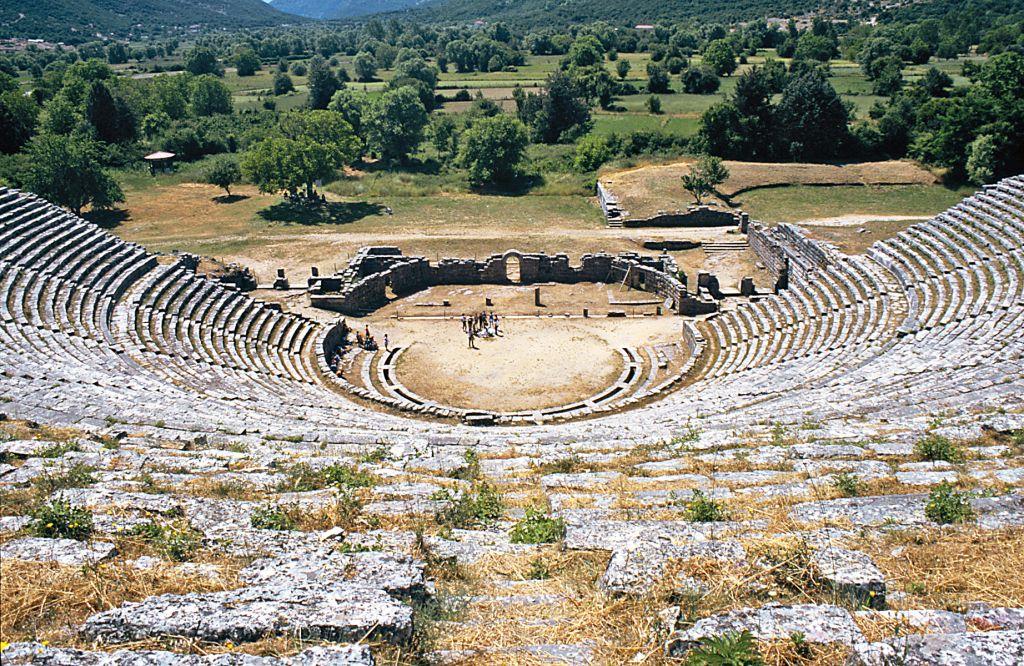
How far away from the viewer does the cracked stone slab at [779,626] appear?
5.91 meters

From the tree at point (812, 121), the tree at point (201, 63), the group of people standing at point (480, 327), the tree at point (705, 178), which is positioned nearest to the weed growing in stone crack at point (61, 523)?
the group of people standing at point (480, 327)

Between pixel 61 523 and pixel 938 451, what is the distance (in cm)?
1235

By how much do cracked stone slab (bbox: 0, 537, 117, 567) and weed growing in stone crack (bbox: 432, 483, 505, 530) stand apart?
3.88m

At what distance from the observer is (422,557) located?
7977 mm

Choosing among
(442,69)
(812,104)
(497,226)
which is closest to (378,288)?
(497,226)

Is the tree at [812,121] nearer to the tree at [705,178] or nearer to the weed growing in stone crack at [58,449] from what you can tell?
the tree at [705,178]

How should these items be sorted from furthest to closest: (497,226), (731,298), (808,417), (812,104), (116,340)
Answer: (812,104) < (497,226) < (731,298) < (116,340) < (808,417)

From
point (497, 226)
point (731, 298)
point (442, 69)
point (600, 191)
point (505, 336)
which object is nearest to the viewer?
point (505, 336)

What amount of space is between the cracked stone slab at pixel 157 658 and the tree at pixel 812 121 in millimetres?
62016

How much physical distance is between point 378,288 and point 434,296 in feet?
9.58

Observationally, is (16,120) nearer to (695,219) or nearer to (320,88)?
(320,88)

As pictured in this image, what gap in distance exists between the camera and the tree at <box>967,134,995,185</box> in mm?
48906

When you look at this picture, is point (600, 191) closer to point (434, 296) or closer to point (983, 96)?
point (434, 296)

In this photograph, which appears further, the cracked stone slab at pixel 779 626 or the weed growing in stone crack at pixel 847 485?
the weed growing in stone crack at pixel 847 485
